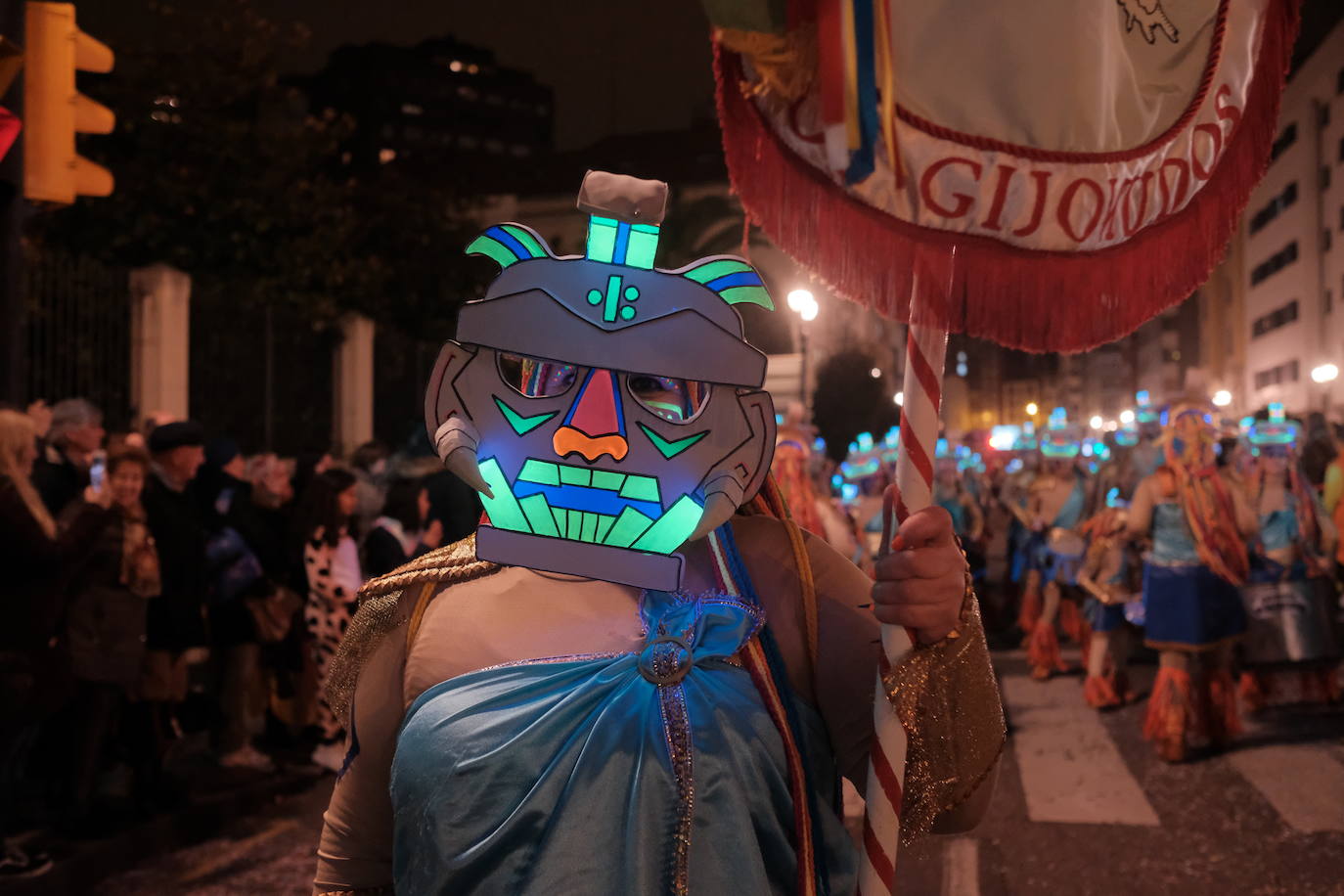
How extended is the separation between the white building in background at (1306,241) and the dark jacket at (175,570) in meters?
43.0

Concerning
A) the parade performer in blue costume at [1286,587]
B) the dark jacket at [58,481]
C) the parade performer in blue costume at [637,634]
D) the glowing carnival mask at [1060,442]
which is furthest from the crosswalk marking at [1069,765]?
the dark jacket at [58,481]

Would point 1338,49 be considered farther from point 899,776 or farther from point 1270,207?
point 899,776

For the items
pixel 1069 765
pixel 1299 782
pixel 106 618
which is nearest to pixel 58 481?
pixel 106 618

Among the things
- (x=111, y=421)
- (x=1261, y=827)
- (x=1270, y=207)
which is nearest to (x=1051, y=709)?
(x=1261, y=827)

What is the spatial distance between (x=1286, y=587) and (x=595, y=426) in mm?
7353

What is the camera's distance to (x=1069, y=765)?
718cm

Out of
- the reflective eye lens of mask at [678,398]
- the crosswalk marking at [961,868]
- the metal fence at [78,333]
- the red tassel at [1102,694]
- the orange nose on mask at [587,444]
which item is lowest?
the crosswalk marking at [961,868]

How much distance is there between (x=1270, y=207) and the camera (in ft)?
188

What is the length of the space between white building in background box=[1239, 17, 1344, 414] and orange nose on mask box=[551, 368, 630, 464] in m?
45.4

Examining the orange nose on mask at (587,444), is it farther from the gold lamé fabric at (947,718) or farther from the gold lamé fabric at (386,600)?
the gold lamé fabric at (947,718)

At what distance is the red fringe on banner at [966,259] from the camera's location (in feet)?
6.51

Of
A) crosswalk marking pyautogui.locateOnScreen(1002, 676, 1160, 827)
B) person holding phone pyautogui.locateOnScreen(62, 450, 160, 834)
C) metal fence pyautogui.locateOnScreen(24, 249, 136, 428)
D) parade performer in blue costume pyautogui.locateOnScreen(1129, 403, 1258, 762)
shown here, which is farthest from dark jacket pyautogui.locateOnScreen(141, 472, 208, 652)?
parade performer in blue costume pyautogui.locateOnScreen(1129, 403, 1258, 762)

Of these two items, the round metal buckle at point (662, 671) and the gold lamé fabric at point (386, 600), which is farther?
the gold lamé fabric at point (386, 600)

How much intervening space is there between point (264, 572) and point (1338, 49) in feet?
166
